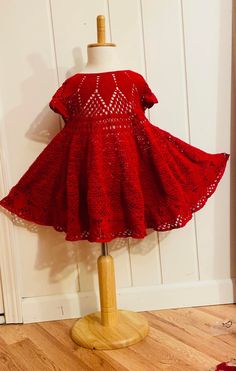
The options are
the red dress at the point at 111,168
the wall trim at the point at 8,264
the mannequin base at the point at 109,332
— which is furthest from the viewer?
the wall trim at the point at 8,264

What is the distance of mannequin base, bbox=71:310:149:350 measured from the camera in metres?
1.51

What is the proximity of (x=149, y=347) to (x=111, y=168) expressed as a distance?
0.58m

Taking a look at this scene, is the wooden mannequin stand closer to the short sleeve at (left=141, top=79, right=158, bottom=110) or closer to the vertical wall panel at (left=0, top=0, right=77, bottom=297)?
the vertical wall panel at (left=0, top=0, right=77, bottom=297)

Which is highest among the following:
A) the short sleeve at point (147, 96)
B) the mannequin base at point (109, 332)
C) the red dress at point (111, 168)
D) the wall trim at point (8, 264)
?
the short sleeve at point (147, 96)

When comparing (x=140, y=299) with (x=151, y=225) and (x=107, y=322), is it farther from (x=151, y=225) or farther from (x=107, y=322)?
(x=151, y=225)

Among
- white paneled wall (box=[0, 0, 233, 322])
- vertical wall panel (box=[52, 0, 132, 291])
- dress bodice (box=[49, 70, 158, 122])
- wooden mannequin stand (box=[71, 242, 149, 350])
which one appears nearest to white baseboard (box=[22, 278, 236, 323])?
white paneled wall (box=[0, 0, 233, 322])

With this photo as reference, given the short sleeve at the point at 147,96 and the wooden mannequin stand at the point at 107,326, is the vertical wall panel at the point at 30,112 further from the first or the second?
the short sleeve at the point at 147,96

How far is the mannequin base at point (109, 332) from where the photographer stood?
1513 millimetres

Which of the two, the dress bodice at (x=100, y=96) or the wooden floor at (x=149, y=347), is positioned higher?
the dress bodice at (x=100, y=96)

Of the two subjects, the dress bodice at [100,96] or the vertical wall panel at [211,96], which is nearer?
the dress bodice at [100,96]

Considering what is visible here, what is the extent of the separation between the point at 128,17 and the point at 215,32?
293mm

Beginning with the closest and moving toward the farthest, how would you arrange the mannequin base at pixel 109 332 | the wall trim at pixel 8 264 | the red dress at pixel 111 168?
1. the red dress at pixel 111 168
2. the mannequin base at pixel 109 332
3. the wall trim at pixel 8 264

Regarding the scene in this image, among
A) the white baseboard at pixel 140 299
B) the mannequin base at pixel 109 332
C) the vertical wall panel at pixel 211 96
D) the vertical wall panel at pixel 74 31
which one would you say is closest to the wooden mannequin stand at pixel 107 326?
the mannequin base at pixel 109 332

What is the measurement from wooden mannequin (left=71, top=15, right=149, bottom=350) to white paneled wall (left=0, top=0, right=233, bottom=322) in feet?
0.43
